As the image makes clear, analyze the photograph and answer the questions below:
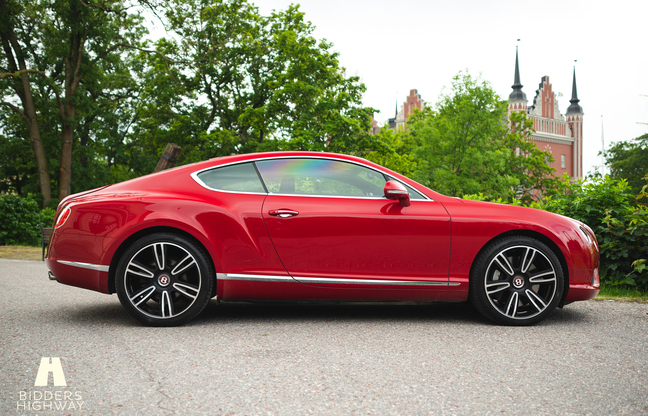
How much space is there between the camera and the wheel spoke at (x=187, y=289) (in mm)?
4250

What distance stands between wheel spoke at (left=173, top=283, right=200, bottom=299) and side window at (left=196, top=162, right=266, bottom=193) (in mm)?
846

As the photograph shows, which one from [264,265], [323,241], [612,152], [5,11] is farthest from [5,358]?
[612,152]

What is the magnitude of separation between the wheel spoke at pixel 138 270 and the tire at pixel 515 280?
8.63 ft

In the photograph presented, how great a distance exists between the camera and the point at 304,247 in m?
4.33

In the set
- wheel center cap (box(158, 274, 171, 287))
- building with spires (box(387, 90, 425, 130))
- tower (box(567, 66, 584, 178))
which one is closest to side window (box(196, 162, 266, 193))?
wheel center cap (box(158, 274, 171, 287))

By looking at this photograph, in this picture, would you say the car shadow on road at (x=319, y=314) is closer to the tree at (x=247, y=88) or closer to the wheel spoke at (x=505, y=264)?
the wheel spoke at (x=505, y=264)

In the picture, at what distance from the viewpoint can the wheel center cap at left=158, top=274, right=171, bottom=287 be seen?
13.9ft

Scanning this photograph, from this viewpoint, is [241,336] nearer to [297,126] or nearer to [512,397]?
[512,397]

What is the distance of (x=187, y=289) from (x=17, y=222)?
56.7ft

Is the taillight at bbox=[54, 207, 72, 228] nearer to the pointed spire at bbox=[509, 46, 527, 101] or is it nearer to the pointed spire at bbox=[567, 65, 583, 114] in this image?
the pointed spire at bbox=[509, 46, 527, 101]

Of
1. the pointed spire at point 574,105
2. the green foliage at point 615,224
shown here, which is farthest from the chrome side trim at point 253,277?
the pointed spire at point 574,105

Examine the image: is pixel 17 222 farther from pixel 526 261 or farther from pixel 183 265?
pixel 526 261

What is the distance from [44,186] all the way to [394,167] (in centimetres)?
2734

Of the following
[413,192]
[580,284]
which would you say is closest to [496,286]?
[580,284]
